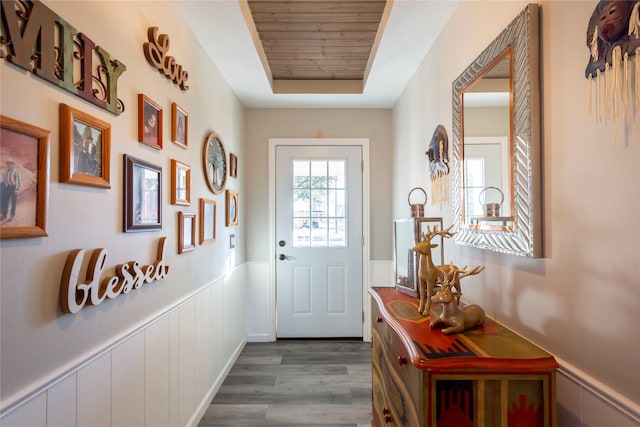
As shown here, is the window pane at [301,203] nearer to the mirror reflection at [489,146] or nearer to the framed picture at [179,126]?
the framed picture at [179,126]

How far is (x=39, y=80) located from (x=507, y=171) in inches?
60.2

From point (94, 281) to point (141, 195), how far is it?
0.45 m

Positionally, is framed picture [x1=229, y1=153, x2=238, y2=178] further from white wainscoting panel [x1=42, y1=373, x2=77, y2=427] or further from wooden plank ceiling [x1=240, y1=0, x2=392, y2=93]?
white wainscoting panel [x1=42, y1=373, x2=77, y2=427]

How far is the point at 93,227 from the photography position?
113cm

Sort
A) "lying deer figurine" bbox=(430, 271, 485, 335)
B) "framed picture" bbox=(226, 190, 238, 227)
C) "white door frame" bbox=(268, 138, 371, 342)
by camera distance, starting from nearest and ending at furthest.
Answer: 1. "lying deer figurine" bbox=(430, 271, 485, 335)
2. "framed picture" bbox=(226, 190, 238, 227)
3. "white door frame" bbox=(268, 138, 371, 342)

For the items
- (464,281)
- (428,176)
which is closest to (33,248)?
(464,281)

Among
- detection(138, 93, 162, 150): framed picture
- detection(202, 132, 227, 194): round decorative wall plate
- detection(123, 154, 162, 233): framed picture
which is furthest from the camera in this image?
detection(202, 132, 227, 194): round decorative wall plate

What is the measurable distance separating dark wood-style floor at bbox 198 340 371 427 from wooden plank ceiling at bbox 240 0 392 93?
244cm

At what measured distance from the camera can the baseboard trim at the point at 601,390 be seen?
31.0 inches

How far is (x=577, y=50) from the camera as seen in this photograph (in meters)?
0.94

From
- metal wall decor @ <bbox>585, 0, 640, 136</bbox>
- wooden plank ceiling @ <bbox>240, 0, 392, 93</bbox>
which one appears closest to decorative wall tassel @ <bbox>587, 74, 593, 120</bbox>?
metal wall decor @ <bbox>585, 0, 640, 136</bbox>

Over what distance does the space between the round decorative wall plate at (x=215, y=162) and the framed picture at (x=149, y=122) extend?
25.3 inches

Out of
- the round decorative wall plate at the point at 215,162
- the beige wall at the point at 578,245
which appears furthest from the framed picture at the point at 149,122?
the beige wall at the point at 578,245

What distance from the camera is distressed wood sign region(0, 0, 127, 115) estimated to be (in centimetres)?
81
